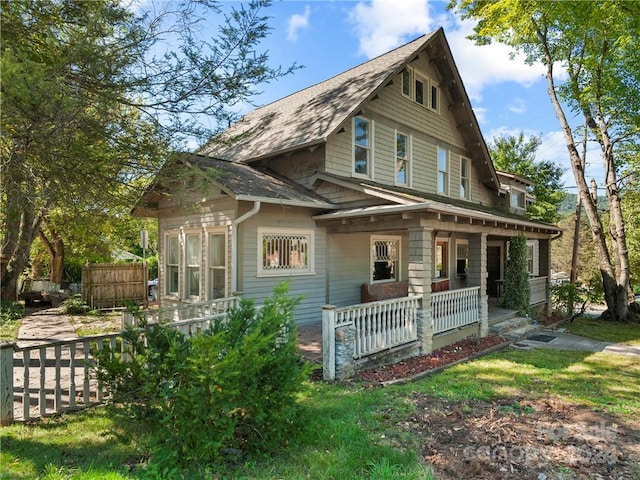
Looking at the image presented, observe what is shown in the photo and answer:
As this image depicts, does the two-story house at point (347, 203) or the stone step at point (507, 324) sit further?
the stone step at point (507, 324)

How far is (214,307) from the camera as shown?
300 inches

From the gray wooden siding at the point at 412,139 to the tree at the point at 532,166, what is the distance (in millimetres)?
14024

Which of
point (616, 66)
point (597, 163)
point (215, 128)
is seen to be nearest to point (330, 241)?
point (215, 128)

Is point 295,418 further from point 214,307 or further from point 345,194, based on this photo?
point 345,194

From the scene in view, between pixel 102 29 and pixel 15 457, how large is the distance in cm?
446

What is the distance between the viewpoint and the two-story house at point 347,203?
7797 millimetres

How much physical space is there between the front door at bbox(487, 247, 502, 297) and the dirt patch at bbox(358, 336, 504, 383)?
6980mm

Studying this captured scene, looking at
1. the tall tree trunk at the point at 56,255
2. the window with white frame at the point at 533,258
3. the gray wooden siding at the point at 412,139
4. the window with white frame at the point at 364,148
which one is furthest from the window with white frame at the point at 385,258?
the tall tree trunk at the point at 56,255

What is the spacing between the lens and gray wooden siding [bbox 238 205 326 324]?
788 centimetres

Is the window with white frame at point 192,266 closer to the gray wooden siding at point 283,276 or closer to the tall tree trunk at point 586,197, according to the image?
the gray wooden siding at point 283,276

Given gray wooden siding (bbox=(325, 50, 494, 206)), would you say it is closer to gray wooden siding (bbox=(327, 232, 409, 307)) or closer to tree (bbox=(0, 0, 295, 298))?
gray wooden siding (bbox=(327, 232, 409, 307))

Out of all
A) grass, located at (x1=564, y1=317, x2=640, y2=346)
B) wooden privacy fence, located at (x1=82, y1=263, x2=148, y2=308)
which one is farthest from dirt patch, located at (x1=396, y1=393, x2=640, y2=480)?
wooden privacy fence, located at (x1=82, y1=263, x2=148, y2=308)

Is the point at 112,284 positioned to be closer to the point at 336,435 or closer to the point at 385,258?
the point at 385,258

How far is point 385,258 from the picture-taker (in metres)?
11.0
